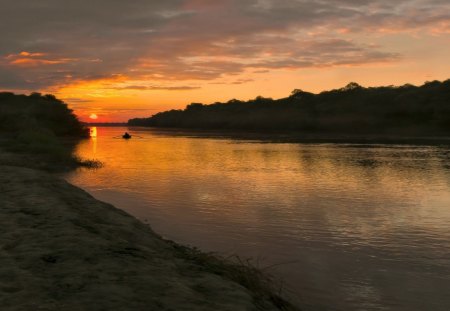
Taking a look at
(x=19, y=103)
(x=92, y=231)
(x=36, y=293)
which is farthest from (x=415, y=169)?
(x=19, y=103)

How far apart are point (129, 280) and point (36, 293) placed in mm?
1315

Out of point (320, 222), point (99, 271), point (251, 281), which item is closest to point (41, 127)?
point (320, 222)

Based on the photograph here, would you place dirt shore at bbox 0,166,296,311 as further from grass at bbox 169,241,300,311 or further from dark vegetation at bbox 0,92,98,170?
dark vegetation at bbox 0,92,98,170

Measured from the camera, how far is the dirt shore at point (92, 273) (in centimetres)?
557

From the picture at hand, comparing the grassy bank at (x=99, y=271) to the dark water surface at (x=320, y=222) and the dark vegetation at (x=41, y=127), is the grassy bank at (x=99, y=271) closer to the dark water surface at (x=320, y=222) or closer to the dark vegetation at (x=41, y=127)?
the dark water surface at (x=320, y=222)

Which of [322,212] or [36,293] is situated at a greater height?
[36,293]

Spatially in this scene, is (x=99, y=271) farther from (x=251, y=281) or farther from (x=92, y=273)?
(x=251, y=281)

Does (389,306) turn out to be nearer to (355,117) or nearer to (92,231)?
(92,231)

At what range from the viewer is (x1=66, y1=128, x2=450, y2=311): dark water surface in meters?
9.82

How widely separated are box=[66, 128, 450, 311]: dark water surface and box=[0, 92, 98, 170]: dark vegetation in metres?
8.42

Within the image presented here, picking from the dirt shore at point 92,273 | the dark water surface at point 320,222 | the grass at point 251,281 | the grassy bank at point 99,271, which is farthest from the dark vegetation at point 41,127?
the grass at point 251,281

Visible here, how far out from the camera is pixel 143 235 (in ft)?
36.6

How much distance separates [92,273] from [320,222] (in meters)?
11.4

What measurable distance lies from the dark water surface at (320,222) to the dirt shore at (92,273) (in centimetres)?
280
